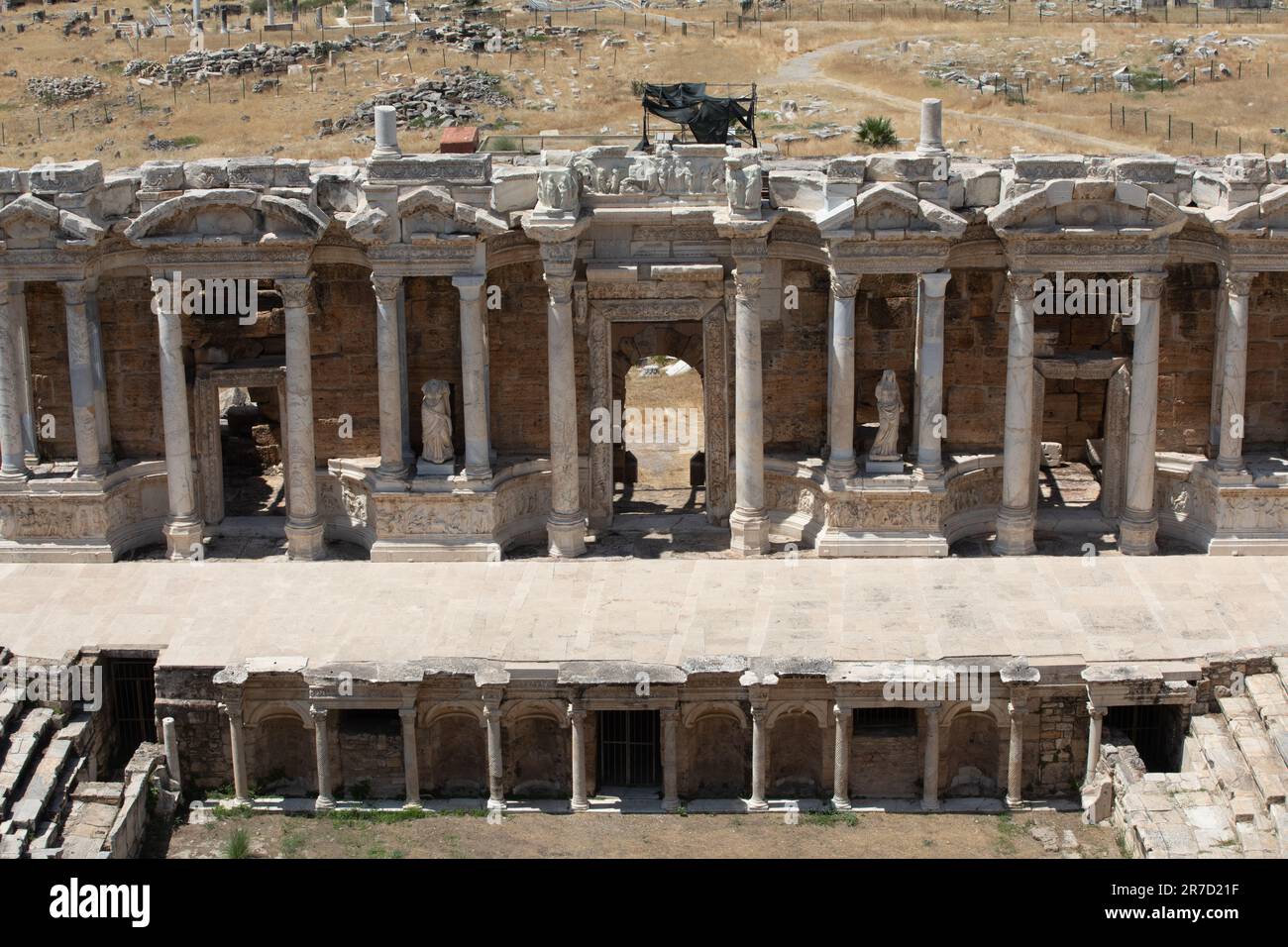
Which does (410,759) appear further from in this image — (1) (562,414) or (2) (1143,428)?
(2) (1143,428)

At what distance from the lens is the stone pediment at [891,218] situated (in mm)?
29469

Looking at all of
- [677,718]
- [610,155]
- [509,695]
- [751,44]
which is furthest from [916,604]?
[751,44]

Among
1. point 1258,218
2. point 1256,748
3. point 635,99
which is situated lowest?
point 1256,748

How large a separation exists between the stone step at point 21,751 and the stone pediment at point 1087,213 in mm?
14788

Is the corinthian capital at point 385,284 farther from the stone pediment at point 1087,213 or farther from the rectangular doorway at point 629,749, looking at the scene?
the stone pediment at point 1087,213

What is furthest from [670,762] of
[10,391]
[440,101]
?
[440,101]

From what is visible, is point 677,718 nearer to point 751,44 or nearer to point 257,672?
point 257,672

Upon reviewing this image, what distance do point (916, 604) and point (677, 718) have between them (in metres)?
3.99

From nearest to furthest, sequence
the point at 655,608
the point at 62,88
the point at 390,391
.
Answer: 1. the point at 655,608
2. the point at 390,391
3. the point at 62,88

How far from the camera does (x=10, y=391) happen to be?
30.9m

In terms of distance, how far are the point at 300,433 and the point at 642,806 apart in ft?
27.3

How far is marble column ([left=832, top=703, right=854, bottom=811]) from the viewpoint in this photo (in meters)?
26.2

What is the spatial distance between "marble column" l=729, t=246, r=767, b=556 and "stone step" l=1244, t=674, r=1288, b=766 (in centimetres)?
740

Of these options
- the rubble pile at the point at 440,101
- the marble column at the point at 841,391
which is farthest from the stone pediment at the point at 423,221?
the rubble pile at the point at 440,101
